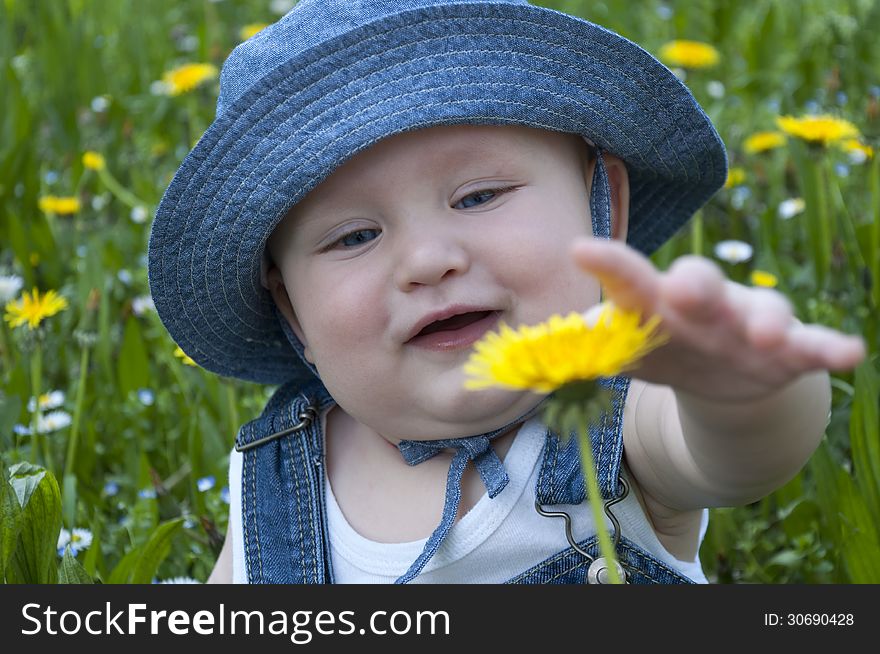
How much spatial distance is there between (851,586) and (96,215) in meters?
1.68

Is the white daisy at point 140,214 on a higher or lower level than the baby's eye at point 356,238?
lower

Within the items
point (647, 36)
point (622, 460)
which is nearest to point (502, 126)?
point (622, 460)

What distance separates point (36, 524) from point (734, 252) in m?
1.18

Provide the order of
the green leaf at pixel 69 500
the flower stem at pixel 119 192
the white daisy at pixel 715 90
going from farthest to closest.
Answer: the white daisy at pixel 715 90, the flower stem at pixel 119 192, the green leaf at pixel 69 500

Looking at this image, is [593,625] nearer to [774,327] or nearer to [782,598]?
[782,598]

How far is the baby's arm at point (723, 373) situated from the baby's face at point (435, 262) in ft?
0.49

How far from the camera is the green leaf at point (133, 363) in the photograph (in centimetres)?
185

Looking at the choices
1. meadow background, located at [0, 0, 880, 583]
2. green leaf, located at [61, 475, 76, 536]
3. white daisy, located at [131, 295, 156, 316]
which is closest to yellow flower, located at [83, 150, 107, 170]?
meadow background, located at [0, 0, 880, 583]

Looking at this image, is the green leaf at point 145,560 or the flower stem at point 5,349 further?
the flower stem at point 5,349

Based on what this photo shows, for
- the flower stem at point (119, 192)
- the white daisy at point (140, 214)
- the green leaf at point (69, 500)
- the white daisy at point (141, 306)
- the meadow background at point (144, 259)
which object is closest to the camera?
the meadow background at point (144, 259)

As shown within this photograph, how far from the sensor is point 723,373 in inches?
28.9

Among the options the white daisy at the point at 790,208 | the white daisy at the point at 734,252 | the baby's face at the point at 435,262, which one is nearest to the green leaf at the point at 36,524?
the baby's face at the point at 435,262

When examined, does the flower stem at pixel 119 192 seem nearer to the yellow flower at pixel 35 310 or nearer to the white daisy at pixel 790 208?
the yellow flower at pixel 35 310

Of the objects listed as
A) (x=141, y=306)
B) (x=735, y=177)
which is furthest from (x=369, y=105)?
(x=735, y=177)
